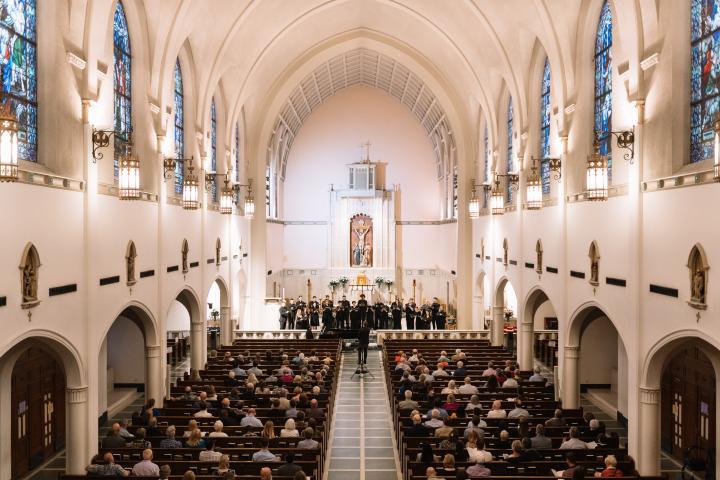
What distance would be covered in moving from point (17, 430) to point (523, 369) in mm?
15720

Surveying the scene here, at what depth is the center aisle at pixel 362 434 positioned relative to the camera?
14.4 m

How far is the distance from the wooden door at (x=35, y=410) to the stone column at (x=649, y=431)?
1329 centimetres

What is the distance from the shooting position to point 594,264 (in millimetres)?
16375

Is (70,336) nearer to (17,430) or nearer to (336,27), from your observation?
(17,430)

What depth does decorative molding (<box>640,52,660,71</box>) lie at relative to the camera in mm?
13227

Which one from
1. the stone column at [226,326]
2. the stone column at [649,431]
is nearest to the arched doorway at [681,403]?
the stone column at [649,431]

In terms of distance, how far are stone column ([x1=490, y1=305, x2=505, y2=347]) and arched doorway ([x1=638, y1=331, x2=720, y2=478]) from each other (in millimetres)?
9846

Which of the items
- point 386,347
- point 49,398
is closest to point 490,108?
point 386,347

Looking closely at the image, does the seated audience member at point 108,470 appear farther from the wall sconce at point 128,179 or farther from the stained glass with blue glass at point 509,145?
the stained glass with blue glass at point 509,145

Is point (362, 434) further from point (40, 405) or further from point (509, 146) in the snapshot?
point (509, 146)

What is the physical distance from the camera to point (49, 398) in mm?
16656

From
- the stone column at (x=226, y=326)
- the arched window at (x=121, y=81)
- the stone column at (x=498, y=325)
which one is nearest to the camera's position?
the arched window at (x=121, y=81)

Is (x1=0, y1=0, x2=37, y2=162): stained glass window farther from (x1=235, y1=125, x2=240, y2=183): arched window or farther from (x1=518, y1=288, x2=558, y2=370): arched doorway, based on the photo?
(x1=235, y1=125, x2=240, y2=183): arched window

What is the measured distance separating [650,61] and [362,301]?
Result: 20.0 m
